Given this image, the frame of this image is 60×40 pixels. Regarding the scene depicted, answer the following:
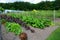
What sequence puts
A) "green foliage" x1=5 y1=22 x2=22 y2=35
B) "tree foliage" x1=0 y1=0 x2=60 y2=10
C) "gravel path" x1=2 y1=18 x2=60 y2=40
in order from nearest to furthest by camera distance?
"green foliage" x1=5 y1=22 x2=22 y2=35
"gravel path" x1=2 y1=18 x2=60 y2=40
"tree foliage" x1=0 y1=0 x2=60 y2=10

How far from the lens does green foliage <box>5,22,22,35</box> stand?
8625 mm

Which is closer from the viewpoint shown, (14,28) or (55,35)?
(14,28)

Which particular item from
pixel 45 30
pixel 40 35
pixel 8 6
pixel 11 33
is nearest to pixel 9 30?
pixel 11 33

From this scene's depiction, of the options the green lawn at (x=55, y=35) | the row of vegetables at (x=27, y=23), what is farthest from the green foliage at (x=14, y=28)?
the green lawn at (x=55, y=35)

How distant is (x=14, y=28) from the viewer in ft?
28.3

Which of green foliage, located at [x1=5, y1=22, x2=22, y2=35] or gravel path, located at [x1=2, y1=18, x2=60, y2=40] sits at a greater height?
green foliage, located at [x1=5, y1=22, x2=22, y2=35]

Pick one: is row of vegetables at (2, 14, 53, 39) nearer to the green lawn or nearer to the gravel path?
the gravel path

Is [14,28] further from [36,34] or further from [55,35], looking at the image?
[55,35]

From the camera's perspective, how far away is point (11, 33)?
9406 millimetres

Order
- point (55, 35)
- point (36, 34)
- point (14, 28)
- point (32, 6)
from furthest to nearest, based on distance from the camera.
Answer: point (32, 6) → point (55, 35) → point (36, 34) → point (14, 28)

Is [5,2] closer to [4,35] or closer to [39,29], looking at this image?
[39,29]

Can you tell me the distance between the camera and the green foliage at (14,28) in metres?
8.62

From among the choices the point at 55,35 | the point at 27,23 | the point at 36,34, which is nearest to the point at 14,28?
the point at 36,34

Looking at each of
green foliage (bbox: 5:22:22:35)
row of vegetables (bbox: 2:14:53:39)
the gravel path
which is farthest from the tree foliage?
green foliage (bbox: 5:22:22:35)
